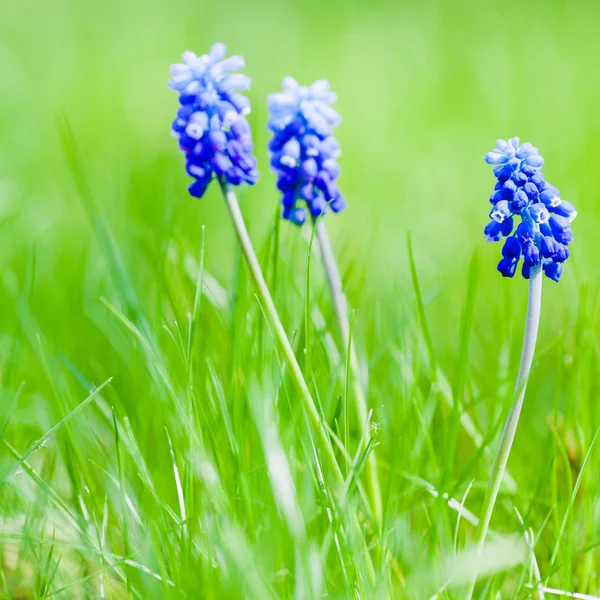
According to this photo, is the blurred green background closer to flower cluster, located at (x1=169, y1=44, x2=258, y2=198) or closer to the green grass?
the green grass

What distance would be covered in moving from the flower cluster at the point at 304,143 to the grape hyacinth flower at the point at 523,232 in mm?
467

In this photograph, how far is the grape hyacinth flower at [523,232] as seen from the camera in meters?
1.80

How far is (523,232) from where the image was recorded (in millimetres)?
1804

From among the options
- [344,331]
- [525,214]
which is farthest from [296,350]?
[525,214]

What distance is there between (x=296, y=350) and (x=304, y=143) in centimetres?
61

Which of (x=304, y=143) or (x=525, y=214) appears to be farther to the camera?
(x=304, y=143)

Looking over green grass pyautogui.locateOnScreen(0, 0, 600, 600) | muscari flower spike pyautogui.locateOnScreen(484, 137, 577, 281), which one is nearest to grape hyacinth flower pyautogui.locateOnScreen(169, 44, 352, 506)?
green grass pyautogui.locateOnScreen(0, 0, 600, 600)

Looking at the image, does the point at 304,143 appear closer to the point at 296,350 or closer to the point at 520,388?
the point at 296,350

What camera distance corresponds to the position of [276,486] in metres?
1.86

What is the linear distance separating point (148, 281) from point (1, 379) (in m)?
0.83

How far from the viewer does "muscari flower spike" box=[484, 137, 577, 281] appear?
5.93ft

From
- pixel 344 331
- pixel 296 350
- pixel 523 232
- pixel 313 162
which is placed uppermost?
pixel 313 162

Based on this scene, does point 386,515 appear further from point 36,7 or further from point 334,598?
point 36,7

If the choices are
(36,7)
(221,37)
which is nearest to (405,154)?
(221,37)
